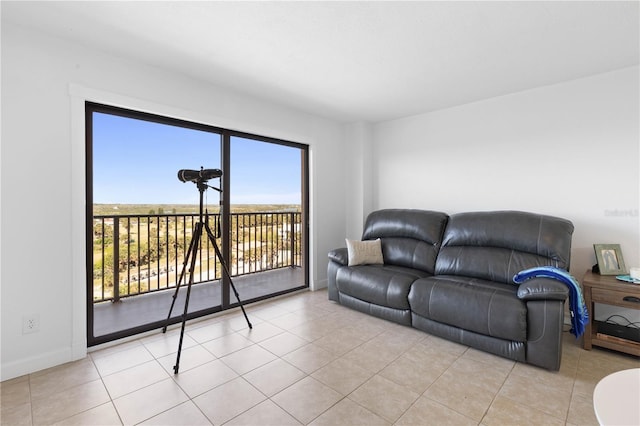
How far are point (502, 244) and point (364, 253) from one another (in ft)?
4.72

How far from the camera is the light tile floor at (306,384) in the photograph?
5.51ft

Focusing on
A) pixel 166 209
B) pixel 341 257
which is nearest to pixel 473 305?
pixel 341 257

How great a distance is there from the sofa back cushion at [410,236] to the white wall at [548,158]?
0.50 m

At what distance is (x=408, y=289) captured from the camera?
2850 mm

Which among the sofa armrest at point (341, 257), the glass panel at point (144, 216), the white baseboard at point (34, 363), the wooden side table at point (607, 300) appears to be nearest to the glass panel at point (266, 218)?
the glass panel at point (144, 216)

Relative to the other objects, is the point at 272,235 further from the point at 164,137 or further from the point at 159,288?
the point at 164,137

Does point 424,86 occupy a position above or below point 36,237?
above

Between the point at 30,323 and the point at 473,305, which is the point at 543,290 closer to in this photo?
the point at 473,305

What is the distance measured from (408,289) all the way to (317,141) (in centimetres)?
240

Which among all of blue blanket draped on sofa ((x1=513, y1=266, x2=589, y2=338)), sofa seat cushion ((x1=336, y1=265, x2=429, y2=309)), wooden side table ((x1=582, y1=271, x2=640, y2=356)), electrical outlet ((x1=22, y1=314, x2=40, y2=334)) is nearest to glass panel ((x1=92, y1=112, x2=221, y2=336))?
electrical outlet ((x1=22, y1=314, x2=40, y2=334))

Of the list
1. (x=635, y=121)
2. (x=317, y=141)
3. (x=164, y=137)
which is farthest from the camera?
(x=317, y=141)

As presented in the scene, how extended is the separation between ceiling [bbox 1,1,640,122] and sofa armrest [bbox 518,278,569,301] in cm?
183

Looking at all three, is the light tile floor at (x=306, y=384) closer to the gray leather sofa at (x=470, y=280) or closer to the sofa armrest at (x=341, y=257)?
the gray leather sofa at (x=470, y=280)

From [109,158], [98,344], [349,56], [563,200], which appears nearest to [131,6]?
[349,56]
